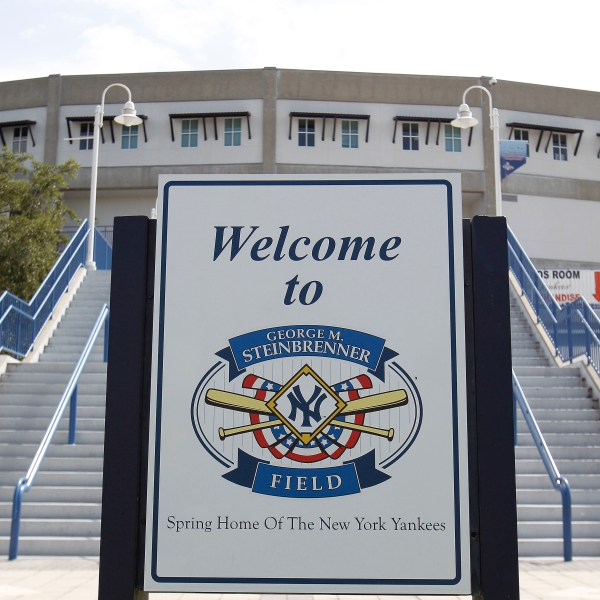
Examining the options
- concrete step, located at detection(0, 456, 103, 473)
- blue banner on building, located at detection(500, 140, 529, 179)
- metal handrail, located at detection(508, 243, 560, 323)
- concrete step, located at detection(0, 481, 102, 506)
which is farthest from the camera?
blue banner on building, located at detection(500, 140, 529, 179)

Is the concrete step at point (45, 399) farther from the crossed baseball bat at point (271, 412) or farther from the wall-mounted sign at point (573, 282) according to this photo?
the wall-mounted sign at point (573, 282)

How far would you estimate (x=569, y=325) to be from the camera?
1240 cm

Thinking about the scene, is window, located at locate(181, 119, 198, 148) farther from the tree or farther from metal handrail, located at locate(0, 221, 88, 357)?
metal handrail, located at locate(0, 221, 88, 357)

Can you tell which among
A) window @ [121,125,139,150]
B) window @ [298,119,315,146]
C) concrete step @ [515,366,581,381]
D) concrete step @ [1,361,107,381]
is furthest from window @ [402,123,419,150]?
concrete step @ [1,361,107,381]

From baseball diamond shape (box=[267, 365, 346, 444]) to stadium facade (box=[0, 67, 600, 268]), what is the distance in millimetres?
31922

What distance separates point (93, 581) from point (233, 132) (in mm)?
30549

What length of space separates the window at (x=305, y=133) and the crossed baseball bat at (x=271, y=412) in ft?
108

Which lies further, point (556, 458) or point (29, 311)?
point (29, 311)

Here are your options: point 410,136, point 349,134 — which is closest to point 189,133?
point 349,134

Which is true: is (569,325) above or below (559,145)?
below

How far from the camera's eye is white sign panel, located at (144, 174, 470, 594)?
2904 mm

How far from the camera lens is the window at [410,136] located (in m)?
35.5

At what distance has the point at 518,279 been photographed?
626 inches

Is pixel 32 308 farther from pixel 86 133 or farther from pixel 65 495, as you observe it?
pixel 86 133
